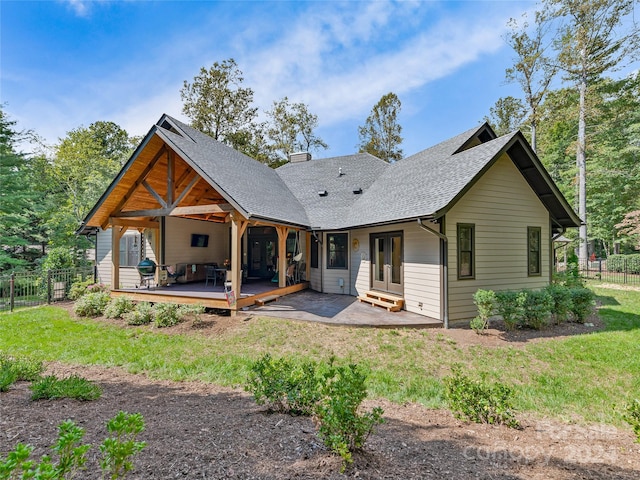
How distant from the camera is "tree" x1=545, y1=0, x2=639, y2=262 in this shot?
16.4 m

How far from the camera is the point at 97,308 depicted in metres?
9.23

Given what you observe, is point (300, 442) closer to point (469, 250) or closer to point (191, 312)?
point (191, 312)

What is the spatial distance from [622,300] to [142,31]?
1952 cm

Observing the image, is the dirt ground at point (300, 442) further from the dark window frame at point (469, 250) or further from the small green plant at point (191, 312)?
the dark window frame at point (469, 250)

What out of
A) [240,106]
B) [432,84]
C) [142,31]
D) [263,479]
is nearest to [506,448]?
[263,479]

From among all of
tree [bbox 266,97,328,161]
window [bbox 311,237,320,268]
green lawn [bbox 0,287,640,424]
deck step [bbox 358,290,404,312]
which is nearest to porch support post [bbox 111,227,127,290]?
green lawn [bbox 0,287,640,424]

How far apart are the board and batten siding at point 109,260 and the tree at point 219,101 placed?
1484cm

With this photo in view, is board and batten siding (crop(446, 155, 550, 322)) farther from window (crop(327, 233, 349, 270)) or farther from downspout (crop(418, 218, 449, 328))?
window (crop(327, 233, 349, 270))

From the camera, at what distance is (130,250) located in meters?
13.7

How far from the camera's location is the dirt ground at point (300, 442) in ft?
7.73

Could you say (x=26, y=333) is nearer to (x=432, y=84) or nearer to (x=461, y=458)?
(x=461, y=458)

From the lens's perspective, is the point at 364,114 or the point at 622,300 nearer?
the point at 622,300

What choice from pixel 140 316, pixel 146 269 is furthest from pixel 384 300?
pixel 146 269

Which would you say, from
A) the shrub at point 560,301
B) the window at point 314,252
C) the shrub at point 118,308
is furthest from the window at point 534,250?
the shrub at point 118,308
